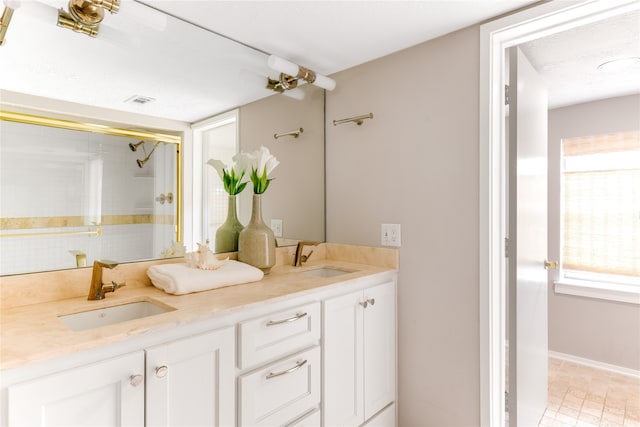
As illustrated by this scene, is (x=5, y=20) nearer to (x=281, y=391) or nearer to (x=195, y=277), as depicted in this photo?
(x=195, y=277)

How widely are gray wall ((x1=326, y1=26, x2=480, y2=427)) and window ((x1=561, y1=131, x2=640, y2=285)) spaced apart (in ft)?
6.57

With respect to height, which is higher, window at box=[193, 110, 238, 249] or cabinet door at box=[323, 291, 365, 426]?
window at box=[193, 110, 238, 249]

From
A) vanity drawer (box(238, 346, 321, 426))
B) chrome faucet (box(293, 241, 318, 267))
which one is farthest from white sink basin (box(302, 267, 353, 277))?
vanity drawer (box(238, 346, 321, 426))

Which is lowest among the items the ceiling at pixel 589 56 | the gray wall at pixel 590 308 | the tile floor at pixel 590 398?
the tile floor at pixel 590 398

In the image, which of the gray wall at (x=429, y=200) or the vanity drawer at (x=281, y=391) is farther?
the gray wall at (x=429, y=200)

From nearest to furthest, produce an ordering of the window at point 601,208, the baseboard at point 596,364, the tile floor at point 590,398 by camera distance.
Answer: the tile floor at point 590,398, the baseboard at point 596,364, the window at point 601,208

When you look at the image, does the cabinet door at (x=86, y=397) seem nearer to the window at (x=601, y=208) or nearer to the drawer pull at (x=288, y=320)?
the drawer pull at (x=288, y=320)

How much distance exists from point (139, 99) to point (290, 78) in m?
0.82

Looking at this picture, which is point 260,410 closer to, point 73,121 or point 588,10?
point 73,121

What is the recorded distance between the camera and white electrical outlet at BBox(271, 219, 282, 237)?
201 centimetres

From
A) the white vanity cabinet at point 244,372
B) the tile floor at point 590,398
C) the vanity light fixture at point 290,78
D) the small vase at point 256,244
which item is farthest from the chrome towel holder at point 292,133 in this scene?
the tile floor at point 590,398

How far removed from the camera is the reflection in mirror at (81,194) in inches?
47.3

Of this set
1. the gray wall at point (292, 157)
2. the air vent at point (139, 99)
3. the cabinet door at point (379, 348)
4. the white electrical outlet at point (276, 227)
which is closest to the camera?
the air vent at point (139, 99)

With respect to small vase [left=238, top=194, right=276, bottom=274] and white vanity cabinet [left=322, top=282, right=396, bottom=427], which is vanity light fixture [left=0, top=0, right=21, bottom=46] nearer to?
small vase [left=238, top=194, right=276, bottom=274]
